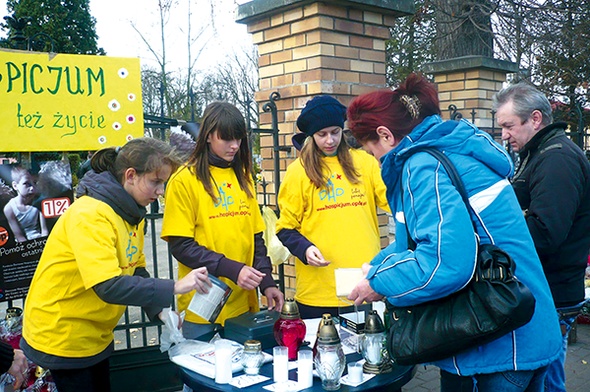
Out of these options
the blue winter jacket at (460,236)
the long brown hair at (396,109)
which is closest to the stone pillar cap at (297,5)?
the long brown hair at (396,109)

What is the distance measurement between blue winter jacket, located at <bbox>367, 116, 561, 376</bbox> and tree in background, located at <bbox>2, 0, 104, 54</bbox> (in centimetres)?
1460

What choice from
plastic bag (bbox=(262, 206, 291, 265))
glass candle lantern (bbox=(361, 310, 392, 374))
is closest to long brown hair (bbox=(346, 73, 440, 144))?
glass candle lantern (bbox=(361, 310, 392, 374))

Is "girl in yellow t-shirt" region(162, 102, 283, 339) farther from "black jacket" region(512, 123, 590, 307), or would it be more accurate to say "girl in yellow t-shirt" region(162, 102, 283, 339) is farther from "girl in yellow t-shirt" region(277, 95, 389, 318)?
"black jacket" region(512, 123, 590, 307)

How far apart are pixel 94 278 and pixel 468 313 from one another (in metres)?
1.35

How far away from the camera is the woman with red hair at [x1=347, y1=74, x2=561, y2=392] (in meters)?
1.59

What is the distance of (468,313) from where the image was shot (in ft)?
5.25

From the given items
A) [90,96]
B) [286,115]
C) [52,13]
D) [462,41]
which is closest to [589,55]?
[462,41]

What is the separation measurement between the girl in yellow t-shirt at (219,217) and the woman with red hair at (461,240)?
999 mm

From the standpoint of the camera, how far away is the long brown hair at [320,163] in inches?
116

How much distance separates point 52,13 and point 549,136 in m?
16.1

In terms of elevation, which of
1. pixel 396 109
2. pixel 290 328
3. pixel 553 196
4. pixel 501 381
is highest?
pixel 396 109

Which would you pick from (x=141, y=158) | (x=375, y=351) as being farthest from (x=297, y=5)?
(x=375, y=351)

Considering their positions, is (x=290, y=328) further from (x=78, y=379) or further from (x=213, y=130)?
(x=213, y=130)

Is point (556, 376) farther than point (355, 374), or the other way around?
point (556, 376)
